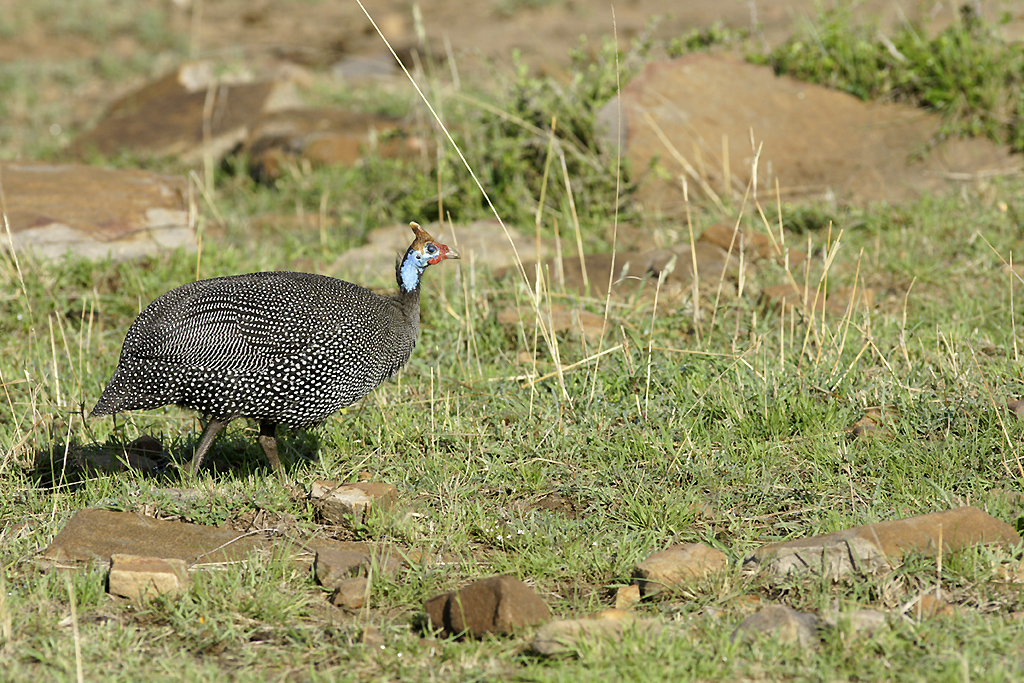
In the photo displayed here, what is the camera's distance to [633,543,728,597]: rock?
9.97 ft

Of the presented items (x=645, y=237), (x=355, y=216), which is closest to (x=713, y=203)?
(x=645, y=237)

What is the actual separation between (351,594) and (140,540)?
29.7 inches

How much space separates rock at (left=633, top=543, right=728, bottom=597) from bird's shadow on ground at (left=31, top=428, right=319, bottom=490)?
1.39 meters

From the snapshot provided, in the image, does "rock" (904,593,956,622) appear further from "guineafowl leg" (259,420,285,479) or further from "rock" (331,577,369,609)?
"guineafowl leg" (259,420,285,479)

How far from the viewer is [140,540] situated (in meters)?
3.30

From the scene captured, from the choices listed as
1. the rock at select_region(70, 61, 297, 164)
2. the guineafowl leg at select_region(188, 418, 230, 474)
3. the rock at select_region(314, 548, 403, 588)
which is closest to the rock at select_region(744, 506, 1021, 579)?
the rock at select_region(314, 548, 403, 588)

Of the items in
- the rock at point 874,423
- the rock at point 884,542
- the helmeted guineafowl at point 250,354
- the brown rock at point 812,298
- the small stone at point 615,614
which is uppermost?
the helmeted guineafowl at point 250,354

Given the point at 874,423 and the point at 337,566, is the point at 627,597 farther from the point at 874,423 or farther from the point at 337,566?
the point at 874,423

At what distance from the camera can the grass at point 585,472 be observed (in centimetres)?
278

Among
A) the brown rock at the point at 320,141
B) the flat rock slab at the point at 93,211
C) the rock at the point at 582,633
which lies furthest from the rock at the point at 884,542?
the brown rock at the point at 320,141

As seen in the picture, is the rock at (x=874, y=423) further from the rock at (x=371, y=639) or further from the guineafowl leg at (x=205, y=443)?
the guineafowl leg at (x=205, y=443)

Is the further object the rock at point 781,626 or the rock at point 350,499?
the rock at point 350,499

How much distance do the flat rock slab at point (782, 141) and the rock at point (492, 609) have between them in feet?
12.0

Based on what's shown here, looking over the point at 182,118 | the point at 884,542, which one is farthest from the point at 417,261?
the point at 182,118
